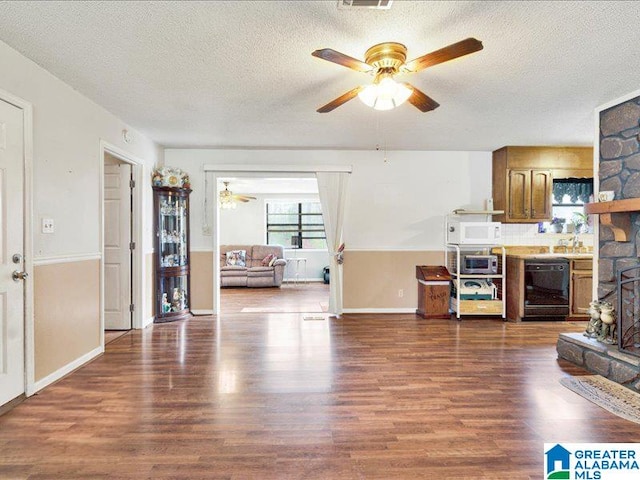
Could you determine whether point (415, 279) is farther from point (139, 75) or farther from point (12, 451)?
point (12, 451)

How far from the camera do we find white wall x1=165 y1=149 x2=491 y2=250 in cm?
540

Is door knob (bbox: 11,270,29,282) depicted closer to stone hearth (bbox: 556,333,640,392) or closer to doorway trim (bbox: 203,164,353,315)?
doorway trim (bbox: 203,164,353,315)

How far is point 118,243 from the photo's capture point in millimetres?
4492

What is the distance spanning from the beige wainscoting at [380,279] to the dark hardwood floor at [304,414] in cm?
155

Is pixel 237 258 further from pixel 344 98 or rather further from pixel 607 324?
pixel 607 324

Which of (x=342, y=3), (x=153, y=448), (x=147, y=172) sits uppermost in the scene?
(x=342, y=3)

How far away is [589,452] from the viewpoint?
1874 millimetres

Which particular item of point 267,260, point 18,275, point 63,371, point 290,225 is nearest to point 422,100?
point 18,275

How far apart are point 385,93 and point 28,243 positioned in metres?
2.77

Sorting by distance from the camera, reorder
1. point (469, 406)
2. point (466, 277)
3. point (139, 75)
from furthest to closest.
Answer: point (466, 277), point (139, 75), point (469, 406)

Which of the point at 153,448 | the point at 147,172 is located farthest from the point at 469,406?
the point at 147,172

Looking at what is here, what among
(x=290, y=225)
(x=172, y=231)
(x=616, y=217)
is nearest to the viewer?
(x=616, y=217)

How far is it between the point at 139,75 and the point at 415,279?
434 centimetres

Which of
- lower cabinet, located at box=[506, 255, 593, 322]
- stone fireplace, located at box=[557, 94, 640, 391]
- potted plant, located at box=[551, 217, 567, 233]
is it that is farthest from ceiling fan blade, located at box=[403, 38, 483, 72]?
potted plant, located at box=[551, 217, 567, 233]
